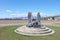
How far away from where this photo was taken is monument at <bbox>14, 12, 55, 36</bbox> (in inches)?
600

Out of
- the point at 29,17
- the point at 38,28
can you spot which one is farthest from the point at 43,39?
the point at 29,17

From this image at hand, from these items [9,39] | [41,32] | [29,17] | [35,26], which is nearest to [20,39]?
[9,39]

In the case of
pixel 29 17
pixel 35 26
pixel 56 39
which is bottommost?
pixel 56 39

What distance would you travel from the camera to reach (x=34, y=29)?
16188 mm

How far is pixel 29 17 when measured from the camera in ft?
61.9

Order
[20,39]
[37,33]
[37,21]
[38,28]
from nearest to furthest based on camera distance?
[20,39] < [37,33] < [38,28] < [37,21]

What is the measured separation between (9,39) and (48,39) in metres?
4.82

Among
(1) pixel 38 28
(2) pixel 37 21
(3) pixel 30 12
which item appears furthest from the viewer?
(3) pixel 30 12

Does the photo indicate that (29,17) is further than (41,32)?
Yes

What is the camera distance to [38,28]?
16.6 meters

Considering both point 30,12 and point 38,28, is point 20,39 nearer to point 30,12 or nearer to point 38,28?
point 38,28

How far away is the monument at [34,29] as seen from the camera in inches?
600

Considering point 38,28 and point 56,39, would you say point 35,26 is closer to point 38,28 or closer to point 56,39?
point 38,28

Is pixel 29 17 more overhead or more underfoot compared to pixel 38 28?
more overhead
